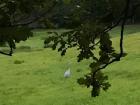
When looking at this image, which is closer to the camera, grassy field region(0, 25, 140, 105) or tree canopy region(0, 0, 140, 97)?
tree canopy region(0, 0, 140, 97)

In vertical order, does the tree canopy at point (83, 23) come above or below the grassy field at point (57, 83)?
above

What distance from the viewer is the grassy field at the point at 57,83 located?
13.8m

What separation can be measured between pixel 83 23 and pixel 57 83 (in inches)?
567

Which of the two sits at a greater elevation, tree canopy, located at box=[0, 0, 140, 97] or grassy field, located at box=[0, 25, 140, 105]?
tree canopy, located at box=[0, 0, 140, 97]

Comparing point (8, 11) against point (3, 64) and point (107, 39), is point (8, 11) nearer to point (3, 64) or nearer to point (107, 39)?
point (107, 39)

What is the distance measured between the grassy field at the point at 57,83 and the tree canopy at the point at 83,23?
10323 millimetres

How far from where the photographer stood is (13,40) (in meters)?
2.36

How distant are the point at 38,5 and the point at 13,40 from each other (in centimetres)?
23

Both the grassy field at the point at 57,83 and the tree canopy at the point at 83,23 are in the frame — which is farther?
the grassy field at the point at 57,83

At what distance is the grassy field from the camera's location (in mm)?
13820

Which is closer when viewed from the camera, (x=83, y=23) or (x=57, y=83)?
(x=83, y=23)

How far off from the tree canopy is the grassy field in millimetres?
10323

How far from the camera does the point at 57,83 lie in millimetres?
16875

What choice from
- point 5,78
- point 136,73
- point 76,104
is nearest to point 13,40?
point 76,104
